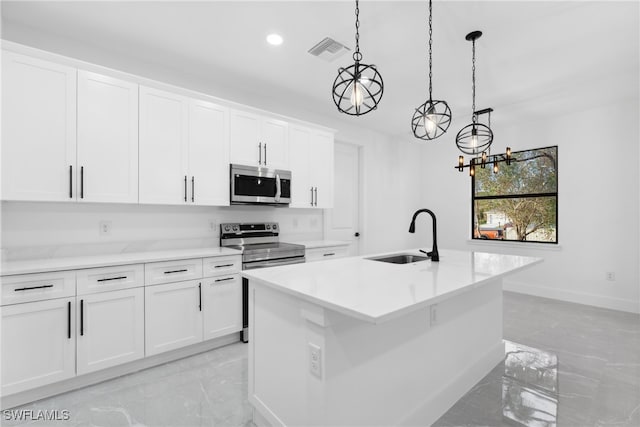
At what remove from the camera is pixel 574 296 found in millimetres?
4391

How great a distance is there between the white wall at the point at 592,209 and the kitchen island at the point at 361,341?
309 cm

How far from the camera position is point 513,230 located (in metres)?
5.07

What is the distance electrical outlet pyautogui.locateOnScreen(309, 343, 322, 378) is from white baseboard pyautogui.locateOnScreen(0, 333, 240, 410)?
1.78 meters

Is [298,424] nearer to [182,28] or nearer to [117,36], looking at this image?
[182,28]

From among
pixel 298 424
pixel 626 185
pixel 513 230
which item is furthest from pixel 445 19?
pixel 513 230

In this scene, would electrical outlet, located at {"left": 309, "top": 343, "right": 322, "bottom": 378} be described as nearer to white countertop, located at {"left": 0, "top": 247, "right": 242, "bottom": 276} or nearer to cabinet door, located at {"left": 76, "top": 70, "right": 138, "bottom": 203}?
white countertop, located at {"left": 0, "top": 247, "right": 242, "bottom": 276}

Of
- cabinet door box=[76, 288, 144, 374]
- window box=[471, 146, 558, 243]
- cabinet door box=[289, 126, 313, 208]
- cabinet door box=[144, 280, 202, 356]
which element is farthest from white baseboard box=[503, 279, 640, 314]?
cabinet door box=[76, 288, 144, 374]

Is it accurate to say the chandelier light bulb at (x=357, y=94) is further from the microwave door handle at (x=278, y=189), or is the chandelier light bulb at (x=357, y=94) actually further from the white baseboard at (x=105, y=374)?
the white baseboard at (x=105, y=374)

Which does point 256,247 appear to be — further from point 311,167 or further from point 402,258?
point 402,258

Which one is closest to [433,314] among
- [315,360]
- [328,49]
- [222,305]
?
[315,360]

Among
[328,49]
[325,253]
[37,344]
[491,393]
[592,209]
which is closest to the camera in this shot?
[37,344]

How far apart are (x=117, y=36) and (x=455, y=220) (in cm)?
538

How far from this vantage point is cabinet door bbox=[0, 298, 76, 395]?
1.94m

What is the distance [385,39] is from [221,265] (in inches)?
96.0
